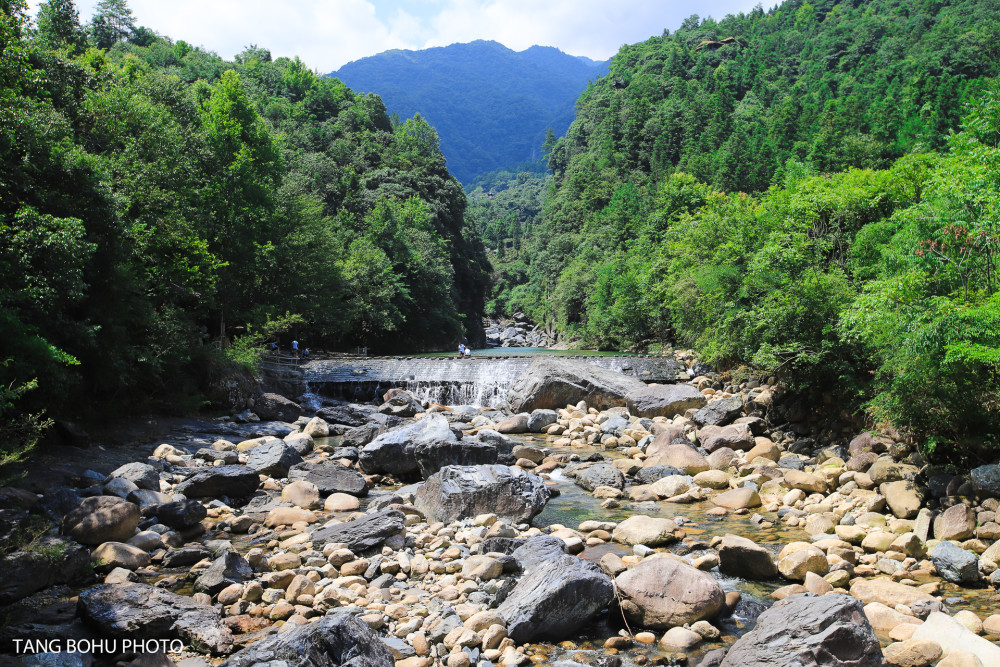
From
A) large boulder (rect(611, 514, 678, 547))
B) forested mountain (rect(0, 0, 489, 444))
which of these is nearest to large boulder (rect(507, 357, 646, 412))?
forested mountain (rect(0, 0, 489, 444))

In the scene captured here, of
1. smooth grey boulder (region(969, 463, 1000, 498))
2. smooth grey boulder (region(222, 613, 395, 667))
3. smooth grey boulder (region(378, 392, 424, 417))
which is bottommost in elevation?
smooth grey boulder (region(378, 392, 424, 417))

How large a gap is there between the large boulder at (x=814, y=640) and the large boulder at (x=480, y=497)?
17.7 feet

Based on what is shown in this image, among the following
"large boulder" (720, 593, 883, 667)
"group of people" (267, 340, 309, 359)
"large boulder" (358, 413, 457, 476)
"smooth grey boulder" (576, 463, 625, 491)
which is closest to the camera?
"large boulder" (720, 593, 883, 667)

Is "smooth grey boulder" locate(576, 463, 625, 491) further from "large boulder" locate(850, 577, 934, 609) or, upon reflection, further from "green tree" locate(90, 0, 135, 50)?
"green tree" locate(90, 0, 135, 50)

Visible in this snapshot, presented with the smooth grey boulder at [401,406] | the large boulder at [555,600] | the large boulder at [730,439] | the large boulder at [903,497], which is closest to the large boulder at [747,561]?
the large boulder at [555,600]

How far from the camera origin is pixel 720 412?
18328mm

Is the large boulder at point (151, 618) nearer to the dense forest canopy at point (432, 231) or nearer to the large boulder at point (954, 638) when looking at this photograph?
the dense forest canopy at point (432, 231)

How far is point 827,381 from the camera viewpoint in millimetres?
15703

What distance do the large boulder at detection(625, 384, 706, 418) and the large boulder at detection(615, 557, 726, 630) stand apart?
14.2 m

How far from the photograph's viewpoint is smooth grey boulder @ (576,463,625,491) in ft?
43.4

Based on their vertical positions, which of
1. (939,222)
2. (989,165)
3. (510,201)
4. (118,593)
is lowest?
(118,593)

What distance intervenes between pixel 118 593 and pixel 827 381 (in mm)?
16297

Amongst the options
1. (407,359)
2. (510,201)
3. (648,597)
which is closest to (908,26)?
(407,359)

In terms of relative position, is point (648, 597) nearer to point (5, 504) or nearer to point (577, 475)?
point (577, 475)
